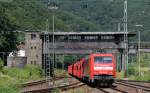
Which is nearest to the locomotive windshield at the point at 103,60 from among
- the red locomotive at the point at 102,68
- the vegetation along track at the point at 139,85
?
the red locomotive at the point at 102,68

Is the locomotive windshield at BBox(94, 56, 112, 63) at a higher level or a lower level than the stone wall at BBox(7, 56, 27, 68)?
higher

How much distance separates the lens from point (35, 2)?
11106 centimetres

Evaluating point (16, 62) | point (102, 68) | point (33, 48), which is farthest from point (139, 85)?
point (33, 48)

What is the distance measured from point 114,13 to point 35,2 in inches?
743

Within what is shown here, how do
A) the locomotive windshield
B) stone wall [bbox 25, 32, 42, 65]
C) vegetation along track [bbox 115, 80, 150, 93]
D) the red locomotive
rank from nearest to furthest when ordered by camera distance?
vegetation along track [bbox 115, 80, 150, 93] < the red locomotive < the locomotive windshield < stone wall [bbox 25, 32, 42, 65]

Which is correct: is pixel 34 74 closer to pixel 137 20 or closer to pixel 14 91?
pixel 137 20

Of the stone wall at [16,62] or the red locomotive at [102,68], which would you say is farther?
the stone wall at [16,62]

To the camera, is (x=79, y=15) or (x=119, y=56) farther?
(x=79, y=15)

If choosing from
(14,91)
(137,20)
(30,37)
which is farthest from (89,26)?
(14,91)

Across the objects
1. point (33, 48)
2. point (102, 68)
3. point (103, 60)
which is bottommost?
point (102, 68)

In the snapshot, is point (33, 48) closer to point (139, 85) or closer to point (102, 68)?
point (139, 85)

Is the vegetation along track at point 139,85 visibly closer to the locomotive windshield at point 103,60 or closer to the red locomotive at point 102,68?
the red locomotive at point 102,68

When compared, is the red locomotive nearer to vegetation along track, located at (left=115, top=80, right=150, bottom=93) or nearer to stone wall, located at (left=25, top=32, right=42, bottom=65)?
vegetation along track, located at (left=115, top=80, right=150, bottom=93)

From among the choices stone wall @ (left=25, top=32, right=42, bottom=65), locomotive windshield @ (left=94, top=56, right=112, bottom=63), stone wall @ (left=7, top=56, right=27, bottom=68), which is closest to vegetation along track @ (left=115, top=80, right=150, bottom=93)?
locomotive windshield @ (left=94, top=56, right=112, bottom=63)
